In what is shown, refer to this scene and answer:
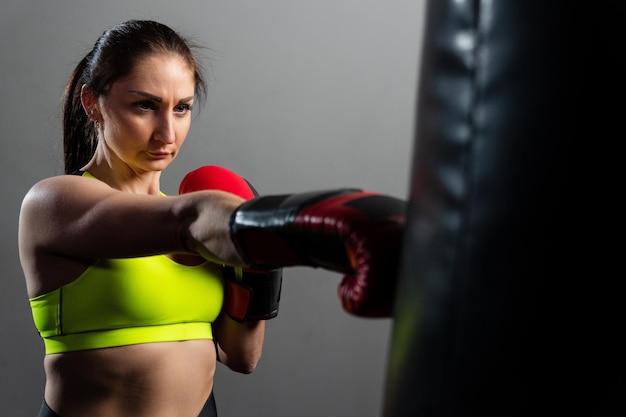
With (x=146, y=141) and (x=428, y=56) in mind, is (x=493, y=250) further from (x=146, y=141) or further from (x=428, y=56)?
(x=146, y=141)

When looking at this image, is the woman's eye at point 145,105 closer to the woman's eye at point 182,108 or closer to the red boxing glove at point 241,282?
the woman's eye at point 182,108

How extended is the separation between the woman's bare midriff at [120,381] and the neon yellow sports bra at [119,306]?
0.02m

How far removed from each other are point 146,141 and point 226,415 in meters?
1.75

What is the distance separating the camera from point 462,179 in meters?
0.51

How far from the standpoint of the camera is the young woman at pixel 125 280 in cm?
118

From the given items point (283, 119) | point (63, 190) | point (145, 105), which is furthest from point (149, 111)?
point (283, 119)

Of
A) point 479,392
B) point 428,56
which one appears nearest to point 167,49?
point 428,56

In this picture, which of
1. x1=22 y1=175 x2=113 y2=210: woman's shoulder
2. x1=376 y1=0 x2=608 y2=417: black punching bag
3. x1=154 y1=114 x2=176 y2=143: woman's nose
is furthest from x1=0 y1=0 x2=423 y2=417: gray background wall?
x1=376 y1=0 x2=608 y2=417: black punching bag

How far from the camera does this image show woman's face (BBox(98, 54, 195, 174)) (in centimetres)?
127

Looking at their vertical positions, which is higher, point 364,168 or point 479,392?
point 364,168

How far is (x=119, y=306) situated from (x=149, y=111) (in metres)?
0.33

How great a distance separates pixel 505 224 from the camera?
489 millimetres

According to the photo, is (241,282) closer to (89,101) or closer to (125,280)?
→ (125,280)

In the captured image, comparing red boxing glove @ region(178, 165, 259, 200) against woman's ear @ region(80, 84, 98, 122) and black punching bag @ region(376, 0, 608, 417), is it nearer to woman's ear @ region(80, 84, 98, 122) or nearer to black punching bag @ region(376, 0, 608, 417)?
woman's ear @ region(80, 84, 98, 122)
